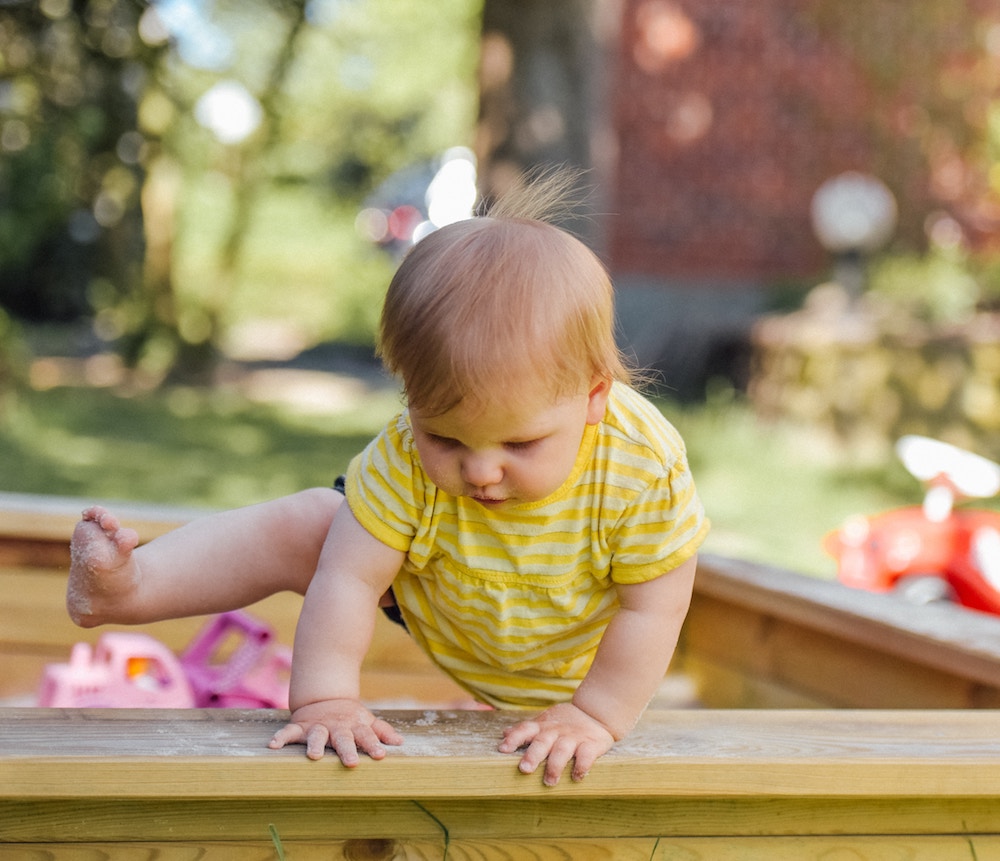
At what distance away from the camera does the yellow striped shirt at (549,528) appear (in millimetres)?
1567

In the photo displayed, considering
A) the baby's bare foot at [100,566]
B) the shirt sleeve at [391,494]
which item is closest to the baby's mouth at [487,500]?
the shirt sleeve at [391,494]

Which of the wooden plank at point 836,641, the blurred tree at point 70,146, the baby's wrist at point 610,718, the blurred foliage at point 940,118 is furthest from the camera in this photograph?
the blurred foliage at point 940,118

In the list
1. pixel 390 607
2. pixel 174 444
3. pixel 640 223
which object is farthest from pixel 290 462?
pixel 390 607

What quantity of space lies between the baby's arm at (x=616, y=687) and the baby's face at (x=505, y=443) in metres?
0.20

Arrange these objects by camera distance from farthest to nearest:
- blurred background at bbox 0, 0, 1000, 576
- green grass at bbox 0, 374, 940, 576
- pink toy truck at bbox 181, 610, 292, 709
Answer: blurred background at bbox 0, 0, 1000, 576 < green grass at bbox 0, 374, 940, 576 < pink toy truck at bbox 181, 610, 292, 709

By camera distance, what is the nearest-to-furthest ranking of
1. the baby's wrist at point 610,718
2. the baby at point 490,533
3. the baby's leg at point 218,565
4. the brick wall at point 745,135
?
the baby at point 490,533, the baby's wrist at point 610,718, the baby's leg at point 218,565, the brick wall at point 745,135

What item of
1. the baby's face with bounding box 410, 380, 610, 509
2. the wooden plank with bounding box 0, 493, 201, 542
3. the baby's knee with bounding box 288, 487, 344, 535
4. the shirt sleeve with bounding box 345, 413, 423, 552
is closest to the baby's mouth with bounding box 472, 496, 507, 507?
the baby's face with bounding box 410, 380, 610, 509

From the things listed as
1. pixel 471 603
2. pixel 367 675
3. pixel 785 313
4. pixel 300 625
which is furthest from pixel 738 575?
pixel 785 313

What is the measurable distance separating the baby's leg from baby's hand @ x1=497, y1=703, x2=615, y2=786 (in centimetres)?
49

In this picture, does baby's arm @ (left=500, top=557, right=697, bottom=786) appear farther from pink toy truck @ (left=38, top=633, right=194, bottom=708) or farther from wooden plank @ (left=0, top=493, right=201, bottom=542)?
wooden plank @ (left=0, top=493, right=201, bottom=542)

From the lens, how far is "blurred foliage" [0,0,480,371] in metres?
8.28

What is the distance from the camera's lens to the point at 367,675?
8.73 feet

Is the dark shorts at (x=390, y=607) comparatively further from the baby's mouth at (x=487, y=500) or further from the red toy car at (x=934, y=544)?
the red toy car at (x=934, y=544)

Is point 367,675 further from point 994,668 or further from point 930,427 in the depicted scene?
point 930,427
